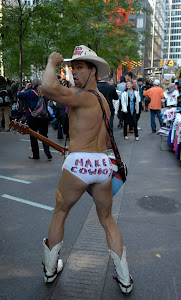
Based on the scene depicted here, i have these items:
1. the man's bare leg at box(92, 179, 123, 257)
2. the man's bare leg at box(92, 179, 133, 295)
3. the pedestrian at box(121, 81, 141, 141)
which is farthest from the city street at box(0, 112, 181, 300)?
the pedestrian at box(121, 81, 141, 141)

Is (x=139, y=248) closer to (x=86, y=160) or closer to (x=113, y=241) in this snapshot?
(x=113, y=241)

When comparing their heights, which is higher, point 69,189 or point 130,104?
point 130,104

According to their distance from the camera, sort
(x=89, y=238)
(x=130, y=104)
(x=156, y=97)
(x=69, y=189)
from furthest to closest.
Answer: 1. (x=156, y=97)
2. (x=130, y=104)
3. (x=89, y=238)
4. (x=69, y=189)

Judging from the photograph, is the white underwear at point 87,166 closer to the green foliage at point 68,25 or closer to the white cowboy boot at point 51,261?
the white cowboy boot at point 51,261

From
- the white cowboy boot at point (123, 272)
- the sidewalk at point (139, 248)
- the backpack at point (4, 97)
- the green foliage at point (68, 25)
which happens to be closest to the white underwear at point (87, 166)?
the white cowboy boot at point (123, 272)

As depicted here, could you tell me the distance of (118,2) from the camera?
1805 centimetres

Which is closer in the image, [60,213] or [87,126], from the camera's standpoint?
[87,126]

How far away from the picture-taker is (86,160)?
2.46m

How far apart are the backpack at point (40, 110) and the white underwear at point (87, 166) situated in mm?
4759

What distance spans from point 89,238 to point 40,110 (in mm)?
4170

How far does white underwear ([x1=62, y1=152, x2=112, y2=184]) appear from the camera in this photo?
246 centimetres

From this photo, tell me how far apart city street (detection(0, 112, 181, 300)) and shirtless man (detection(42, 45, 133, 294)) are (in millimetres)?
252

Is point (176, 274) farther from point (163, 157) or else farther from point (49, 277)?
point (163, 157)

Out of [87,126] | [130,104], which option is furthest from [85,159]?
[130,104]
